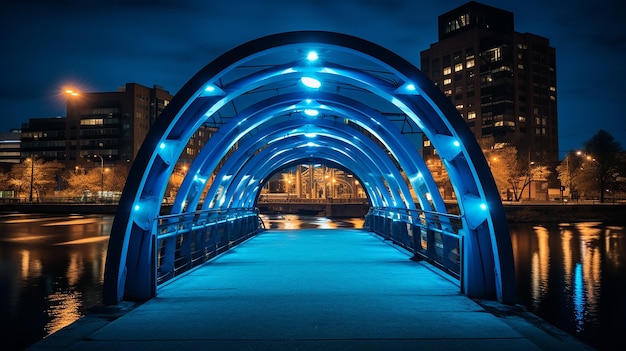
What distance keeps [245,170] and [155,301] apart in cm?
1436

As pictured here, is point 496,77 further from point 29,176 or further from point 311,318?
point 311,318

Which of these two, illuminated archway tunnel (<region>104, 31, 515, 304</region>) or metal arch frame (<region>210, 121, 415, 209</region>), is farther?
metal arch frame (<region>210, 121, 415, 209</region>)

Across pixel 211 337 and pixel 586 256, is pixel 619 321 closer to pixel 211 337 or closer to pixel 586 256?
pixel 211 337

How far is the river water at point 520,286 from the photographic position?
26.9 ft

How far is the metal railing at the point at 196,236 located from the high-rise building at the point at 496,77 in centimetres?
7808

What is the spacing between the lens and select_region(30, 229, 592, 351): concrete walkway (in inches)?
189

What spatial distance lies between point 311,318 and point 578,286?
924cm

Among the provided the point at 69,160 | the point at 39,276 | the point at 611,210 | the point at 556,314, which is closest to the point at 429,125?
the point at 556,314

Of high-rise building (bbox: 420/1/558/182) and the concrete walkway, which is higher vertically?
high-rise building (bbox: 420/1/558/182)

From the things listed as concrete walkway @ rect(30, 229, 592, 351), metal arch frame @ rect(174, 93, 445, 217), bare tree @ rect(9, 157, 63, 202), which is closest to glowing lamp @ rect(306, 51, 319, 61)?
concrete walkway @ rect(30, 229, 592, 351)

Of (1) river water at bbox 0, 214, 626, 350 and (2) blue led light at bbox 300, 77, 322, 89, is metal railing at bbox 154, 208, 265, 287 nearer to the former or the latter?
(1) river water at bbox 0, 214, 626, 350

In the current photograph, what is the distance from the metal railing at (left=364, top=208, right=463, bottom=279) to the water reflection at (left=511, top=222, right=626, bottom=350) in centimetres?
188

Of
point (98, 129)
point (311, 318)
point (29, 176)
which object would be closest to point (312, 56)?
point (311, 318)

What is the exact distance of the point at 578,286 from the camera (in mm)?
12367
